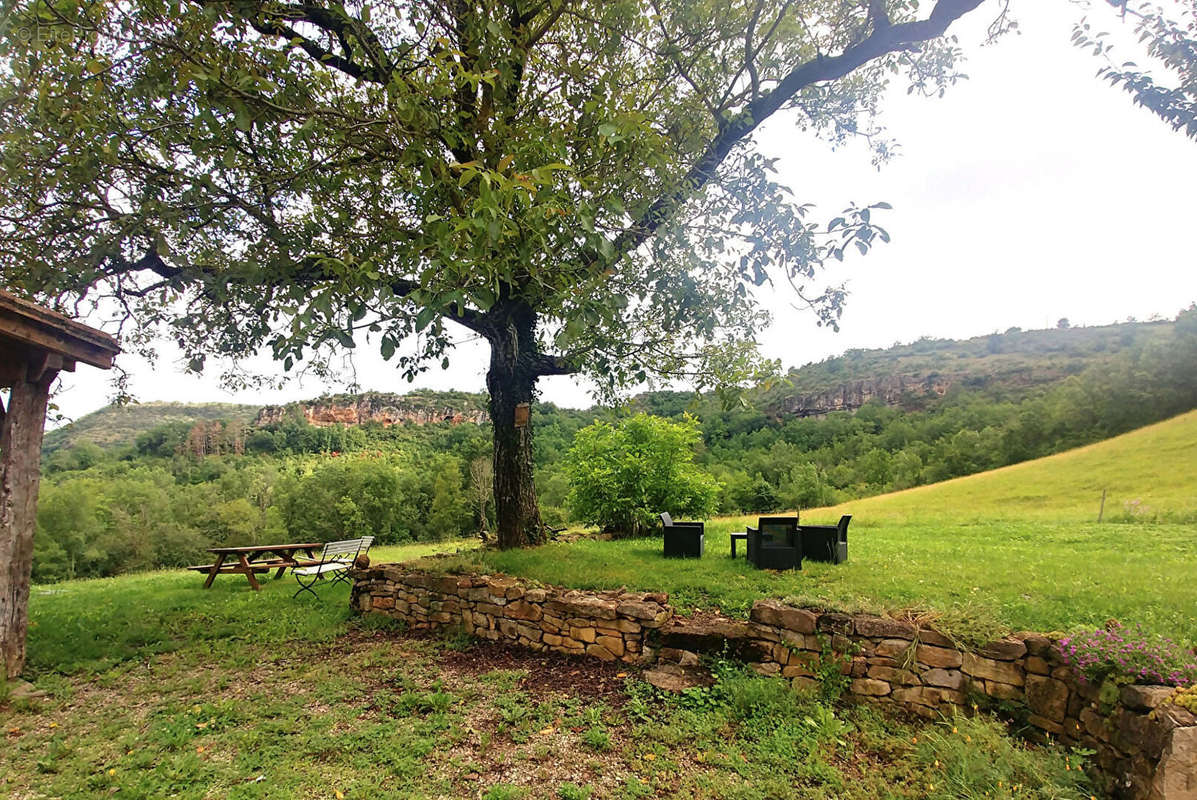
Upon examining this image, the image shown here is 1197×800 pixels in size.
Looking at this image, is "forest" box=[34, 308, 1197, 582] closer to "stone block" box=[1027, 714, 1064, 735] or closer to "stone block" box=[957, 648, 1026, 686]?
"stone block" box=[957, 648, 1026, 686]

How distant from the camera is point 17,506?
15.0 ft

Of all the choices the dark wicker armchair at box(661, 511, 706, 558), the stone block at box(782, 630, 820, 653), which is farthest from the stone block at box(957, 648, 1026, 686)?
the dark wicker armchair at box(661, 511, 706, 558)

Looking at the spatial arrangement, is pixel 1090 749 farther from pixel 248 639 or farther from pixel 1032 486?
pixel 1032 486

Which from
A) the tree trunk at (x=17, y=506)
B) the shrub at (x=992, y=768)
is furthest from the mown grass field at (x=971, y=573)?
the tree trunk at (x=17, y=506)

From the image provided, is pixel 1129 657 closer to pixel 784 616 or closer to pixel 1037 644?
pixel 1037 644

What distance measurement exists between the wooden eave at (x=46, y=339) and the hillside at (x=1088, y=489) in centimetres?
1631

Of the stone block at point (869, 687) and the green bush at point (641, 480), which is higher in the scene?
the green bush at point (641, 480)

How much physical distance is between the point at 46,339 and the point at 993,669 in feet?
25.8

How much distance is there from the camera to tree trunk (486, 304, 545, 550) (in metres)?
7.34

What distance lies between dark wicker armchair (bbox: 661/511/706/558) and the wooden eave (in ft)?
21.9

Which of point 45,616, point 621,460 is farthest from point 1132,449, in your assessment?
point 45,616

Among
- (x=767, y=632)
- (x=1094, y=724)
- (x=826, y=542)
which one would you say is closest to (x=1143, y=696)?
(x=1094, y=724)

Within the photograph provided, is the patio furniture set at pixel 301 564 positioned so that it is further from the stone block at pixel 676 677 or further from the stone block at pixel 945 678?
the stone block at pixel 945 678

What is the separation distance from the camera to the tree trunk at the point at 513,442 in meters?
7.34
